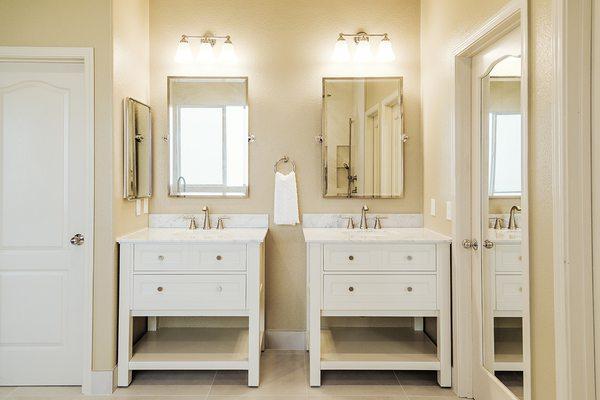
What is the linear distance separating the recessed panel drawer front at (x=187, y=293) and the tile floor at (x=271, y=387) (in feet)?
1.66

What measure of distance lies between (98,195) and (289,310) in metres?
1.58

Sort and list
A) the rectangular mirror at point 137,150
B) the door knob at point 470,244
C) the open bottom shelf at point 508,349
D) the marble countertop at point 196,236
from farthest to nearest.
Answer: the rectangular mirror at point 137,150 < the marble countertop at point 196,236 < the door knob at point 470,244 < the open bottom shelf at point 508,349

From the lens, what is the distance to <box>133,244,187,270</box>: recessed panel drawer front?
2645 millimetres

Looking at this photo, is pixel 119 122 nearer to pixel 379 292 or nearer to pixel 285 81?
pixel 285 81

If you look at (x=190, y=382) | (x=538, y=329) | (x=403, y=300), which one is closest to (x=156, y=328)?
(x=190, y=382)

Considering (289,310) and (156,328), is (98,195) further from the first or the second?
(289,310)

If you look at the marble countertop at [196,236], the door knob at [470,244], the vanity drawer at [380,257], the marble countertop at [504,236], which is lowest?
the vanity drawer at [380,257]

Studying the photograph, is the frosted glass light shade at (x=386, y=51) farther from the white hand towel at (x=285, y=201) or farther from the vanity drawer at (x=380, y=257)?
the vanity drawer at (x=380, y=257)

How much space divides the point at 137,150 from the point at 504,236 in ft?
7.68

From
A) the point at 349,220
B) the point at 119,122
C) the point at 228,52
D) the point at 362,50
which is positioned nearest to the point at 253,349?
the point at 349,220

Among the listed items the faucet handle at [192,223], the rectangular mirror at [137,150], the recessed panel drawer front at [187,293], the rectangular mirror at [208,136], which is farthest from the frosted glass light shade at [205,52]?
the recessed panel drawer front at [187,293]

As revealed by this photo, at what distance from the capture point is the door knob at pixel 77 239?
2656mm

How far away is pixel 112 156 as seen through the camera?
104 inches

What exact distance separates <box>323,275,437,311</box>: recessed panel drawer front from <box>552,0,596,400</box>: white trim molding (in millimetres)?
1058
